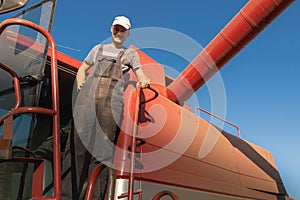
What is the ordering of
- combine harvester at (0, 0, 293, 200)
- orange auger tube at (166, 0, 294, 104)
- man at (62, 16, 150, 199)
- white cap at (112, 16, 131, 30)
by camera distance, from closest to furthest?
combine harvester at (0, 0, 293, 200), man at (62, 16, 150, 199), white cap at (112, 16, 131, 30), orange auger tube at (166, 0, 294, 104)

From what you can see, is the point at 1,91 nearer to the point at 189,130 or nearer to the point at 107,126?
the point at 107,126

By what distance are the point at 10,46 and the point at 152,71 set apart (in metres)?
1.79

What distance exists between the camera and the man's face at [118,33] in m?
2.57

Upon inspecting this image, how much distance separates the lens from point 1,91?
215cm

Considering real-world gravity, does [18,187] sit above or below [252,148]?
below

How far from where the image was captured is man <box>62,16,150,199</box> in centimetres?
210

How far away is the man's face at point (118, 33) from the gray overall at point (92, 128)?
36cm

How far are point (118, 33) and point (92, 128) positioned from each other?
0.90 metres

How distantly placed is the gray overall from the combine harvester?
178mm

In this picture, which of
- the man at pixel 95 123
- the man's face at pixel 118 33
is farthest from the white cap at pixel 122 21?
the man at pixel 95 123

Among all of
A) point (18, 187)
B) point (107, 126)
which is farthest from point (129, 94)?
point (18, 187)

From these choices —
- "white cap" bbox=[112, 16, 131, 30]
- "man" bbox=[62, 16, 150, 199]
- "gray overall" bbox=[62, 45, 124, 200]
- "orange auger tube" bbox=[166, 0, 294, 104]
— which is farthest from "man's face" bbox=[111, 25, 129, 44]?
"orange auger tube" bbox=[166, 0, 294, 104]

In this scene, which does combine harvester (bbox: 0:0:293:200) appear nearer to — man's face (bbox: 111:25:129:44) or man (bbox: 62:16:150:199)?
man (bbox: 62:16:150:199)

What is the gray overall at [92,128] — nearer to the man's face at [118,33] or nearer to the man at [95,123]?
the man at [95,123]
